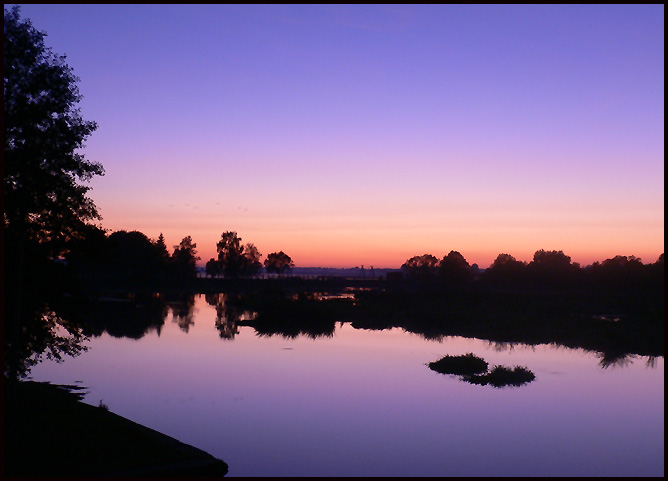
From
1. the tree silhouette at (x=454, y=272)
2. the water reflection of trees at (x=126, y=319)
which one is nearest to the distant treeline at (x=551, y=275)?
the tree silhouette at (x=454, y=272)

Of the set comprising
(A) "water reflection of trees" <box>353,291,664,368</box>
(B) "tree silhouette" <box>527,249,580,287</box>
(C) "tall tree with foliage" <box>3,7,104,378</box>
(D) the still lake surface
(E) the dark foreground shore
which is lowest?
(D) the still lake surface

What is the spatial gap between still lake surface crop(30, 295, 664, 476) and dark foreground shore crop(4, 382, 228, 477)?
3.51 m

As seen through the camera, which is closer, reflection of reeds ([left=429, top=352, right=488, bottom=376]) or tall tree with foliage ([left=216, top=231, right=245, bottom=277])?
reflection of reeds ([left=429, top=352, right=488, bottom=376])

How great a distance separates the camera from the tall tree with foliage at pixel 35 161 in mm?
17297

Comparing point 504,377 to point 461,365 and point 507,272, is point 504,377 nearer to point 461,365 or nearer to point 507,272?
point 461,365

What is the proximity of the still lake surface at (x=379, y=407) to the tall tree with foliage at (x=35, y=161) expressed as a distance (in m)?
8.61

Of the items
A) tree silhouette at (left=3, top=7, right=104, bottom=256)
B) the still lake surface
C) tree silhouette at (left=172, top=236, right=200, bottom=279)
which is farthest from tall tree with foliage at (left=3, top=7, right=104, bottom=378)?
tree silhouette at (left=172, top=236, right=200, bottom=279)

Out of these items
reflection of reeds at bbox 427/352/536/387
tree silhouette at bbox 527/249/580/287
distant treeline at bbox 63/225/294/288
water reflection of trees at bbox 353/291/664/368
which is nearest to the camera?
reflection of reeds at bbox 427/352/536/387

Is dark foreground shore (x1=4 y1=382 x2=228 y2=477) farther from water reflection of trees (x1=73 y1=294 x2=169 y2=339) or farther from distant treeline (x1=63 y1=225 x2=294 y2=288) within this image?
distant treeline (x1=63 y1=225 x2=294 y2=288)

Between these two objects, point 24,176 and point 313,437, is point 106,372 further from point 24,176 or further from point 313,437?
point 24,176

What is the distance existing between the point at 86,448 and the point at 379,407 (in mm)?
15865

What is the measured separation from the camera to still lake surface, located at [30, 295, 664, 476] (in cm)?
2019

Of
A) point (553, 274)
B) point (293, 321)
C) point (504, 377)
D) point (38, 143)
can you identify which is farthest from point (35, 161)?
point (553, 274)

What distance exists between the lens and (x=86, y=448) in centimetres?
1440
